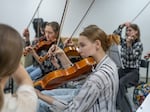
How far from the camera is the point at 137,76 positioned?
324 cm

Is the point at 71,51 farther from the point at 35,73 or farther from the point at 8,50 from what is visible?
A: the point at 8,50

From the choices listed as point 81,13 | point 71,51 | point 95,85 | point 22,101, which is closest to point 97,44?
point 95,85

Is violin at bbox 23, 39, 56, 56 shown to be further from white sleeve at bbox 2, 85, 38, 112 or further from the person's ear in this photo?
white sleeve at bbox 2, 85, 38, 112

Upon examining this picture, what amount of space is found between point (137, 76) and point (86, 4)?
2627 mm

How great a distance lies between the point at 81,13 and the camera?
217 inches

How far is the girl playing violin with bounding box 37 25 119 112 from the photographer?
147 centimetres

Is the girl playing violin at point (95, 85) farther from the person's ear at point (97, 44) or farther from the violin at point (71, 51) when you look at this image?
the violin at point (71, 51)

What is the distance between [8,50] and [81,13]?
4798 millimetres

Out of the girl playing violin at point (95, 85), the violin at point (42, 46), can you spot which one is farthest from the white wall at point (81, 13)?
the girl playing violin at point (95, 85)

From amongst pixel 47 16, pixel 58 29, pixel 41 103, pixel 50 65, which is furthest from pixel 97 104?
pixel 47 16

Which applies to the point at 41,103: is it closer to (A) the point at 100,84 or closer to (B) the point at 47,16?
(A) the point at 100,84

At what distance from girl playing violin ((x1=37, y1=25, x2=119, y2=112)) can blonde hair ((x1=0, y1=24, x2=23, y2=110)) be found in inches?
27.3

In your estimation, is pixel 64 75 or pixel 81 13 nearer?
pixel 64 75

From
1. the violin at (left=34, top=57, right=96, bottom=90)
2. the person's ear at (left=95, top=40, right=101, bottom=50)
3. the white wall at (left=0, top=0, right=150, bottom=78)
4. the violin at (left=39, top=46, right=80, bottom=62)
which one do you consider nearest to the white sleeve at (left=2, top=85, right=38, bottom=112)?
the person's ear at (left=95, top=40, right=101, bottom=50)
